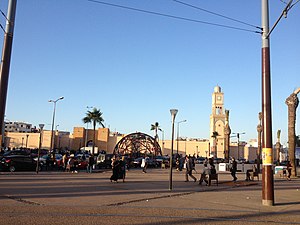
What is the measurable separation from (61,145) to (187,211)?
351 ft

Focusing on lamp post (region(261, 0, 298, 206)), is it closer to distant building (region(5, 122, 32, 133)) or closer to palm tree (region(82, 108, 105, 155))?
palm tree (region(82, 108, 105, 155))

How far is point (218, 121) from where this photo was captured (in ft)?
402

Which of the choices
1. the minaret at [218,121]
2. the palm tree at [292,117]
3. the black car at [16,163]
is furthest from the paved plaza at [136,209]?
the minaret at [218,121]

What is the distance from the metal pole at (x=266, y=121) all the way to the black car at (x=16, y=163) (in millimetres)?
23076

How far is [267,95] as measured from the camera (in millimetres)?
13680

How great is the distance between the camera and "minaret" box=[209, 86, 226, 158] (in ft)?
385

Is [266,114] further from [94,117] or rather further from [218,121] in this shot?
[218,121]

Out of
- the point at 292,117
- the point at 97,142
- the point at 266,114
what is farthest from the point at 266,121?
the point at 97,142

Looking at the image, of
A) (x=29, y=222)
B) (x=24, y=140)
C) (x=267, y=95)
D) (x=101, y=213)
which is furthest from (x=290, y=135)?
(x=24, y=140)

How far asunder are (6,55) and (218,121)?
383ft

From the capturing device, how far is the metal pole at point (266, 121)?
13078 millimetres

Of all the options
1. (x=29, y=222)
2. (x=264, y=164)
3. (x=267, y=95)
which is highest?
(x=267, y=95)

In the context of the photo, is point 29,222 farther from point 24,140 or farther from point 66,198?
point 24,140

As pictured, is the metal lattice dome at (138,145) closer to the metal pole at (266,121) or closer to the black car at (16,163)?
the black car at (16,163)
